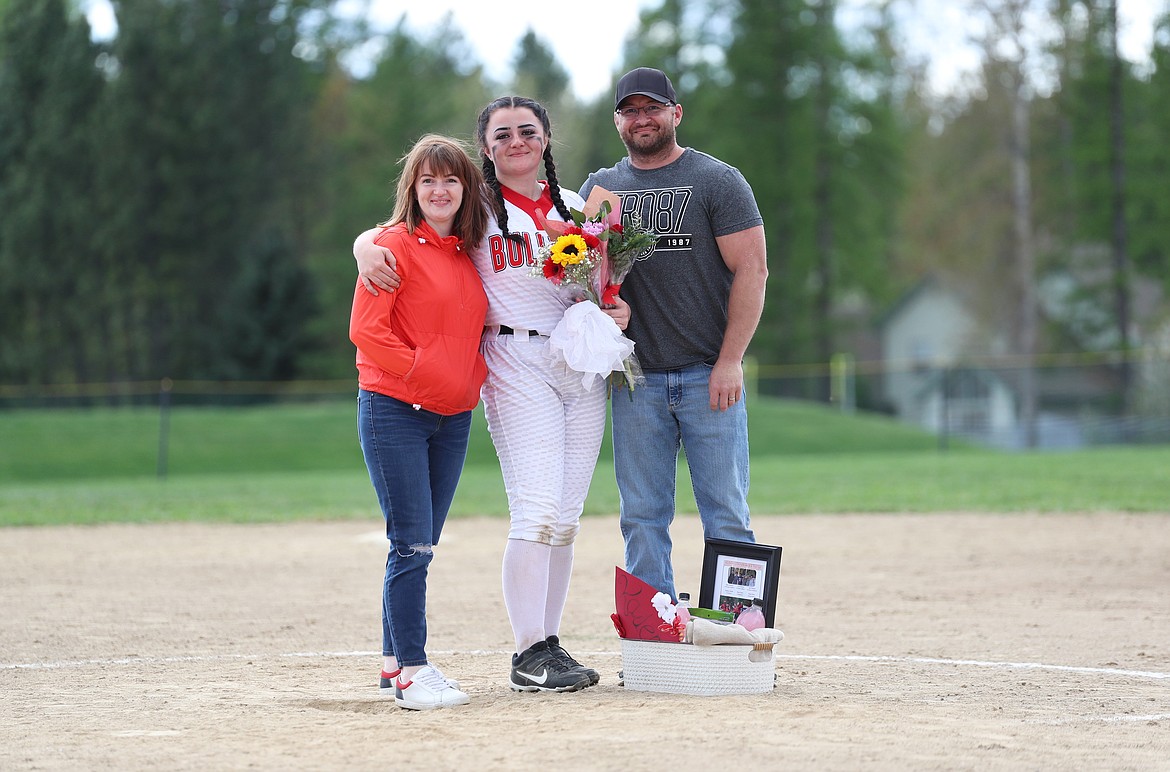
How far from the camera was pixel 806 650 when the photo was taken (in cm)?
618

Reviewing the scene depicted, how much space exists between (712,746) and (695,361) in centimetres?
154

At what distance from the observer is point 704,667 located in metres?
4.81

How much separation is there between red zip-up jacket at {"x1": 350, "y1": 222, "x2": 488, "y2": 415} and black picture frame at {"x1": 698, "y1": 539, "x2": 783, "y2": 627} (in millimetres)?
1045

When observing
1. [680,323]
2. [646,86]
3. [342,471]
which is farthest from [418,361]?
[342,471]

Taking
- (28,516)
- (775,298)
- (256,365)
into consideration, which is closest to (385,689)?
(28,516)

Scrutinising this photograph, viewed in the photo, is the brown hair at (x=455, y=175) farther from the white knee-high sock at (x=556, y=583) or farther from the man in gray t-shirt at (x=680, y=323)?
the white knee-high sock at (x=556, y=583)

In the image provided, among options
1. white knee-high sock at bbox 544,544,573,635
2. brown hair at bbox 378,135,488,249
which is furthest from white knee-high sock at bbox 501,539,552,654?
brown hair at bbox 378,135,488,249

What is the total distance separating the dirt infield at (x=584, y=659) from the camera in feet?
13.2

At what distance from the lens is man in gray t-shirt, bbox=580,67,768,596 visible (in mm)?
5008

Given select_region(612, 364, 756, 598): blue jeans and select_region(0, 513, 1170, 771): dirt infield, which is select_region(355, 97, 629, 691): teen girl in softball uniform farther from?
select_region(0, 513, 1170, 771): dirt infield

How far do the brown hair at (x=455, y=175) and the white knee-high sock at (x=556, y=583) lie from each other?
3.72ft

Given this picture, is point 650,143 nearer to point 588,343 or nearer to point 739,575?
point 588,343

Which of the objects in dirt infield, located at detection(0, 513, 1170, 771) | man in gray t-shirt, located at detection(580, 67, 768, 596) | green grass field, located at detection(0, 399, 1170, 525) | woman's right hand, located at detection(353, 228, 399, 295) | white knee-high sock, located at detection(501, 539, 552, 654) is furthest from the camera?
green grass field, located at detection(0, 399, 1170, 525)

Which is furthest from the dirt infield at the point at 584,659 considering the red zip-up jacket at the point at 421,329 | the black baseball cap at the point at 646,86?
the black baseball cap at the point at 646,86
